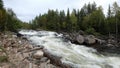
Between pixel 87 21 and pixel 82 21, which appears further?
pixel 82 21

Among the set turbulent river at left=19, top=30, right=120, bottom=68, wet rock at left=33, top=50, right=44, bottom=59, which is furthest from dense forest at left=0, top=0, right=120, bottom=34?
wet rock at left=33, top=50, right=44, bottom=59

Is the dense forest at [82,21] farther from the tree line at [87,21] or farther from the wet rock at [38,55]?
the wet rock at [38,55]

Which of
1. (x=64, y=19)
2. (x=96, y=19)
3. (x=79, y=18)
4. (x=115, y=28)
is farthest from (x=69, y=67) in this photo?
(x=64, y=19)

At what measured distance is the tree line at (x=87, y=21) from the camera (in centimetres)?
6550

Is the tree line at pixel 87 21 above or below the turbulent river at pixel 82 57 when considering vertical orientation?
above

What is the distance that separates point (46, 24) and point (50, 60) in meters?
88.0

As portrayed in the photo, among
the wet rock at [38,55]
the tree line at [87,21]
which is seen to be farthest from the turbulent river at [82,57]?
the tree line at [87,21]

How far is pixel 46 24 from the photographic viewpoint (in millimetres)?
A: 107250

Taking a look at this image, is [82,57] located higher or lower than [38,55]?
lower

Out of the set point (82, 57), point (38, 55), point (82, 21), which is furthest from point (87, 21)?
point (38, 55)

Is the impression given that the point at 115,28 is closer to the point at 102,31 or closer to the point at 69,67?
the point at 102,31

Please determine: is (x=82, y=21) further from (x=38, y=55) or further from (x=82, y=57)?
(x=38, y=55)

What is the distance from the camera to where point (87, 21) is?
76625mm

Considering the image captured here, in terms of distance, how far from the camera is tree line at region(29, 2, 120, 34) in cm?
6550
